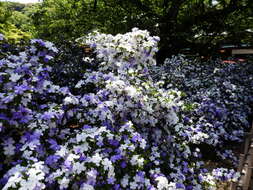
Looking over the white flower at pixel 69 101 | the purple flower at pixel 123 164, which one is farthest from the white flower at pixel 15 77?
the purple flower at pixel 123 164

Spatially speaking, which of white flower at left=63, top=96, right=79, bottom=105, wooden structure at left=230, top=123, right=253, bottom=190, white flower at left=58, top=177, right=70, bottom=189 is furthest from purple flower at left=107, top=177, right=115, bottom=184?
wooden structure at left=230, top=123, right=253, bottom=190

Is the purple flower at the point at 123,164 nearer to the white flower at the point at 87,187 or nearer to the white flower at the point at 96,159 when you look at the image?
the white flower at the point at 96,159

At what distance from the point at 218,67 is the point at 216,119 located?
354 centimetres

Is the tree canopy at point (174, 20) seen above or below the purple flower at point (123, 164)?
above

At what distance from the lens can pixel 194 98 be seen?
6.10m

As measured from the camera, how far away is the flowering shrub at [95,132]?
7.80ft

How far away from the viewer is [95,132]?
109 inches

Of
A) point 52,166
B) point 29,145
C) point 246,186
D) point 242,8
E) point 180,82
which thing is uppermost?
point 242,8

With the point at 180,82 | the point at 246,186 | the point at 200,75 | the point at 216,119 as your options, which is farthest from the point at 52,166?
the point at 200,75

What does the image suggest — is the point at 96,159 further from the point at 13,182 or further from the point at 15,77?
the point at 15,77

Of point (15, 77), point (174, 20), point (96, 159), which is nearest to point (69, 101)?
point (15, 77)

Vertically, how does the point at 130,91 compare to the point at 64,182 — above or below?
above

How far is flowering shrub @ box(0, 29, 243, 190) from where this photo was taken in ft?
7.80

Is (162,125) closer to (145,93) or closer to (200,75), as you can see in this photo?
(145,93)
